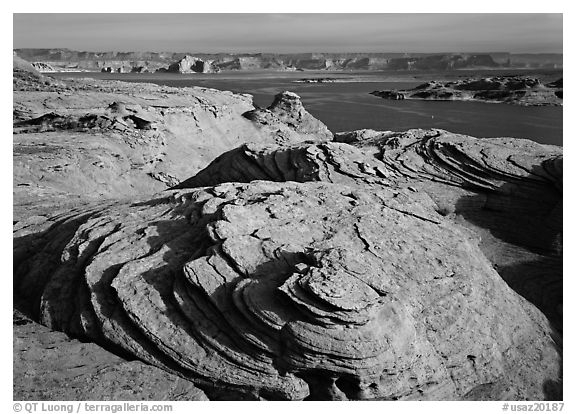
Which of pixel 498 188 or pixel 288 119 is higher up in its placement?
pixel 288 119

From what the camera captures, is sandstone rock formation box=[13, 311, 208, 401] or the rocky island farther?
the rocky island

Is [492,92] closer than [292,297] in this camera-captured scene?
No

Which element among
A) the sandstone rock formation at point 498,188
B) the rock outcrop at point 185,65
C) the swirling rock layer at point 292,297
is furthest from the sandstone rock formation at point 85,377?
the rock outcrop at point 185,65

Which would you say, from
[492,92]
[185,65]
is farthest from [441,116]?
[185,65]

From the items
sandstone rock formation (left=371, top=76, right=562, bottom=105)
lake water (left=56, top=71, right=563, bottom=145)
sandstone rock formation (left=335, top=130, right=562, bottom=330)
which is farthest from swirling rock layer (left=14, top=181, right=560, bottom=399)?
sandstone rock formation (left=371, top=76, right=562, bottom=105)

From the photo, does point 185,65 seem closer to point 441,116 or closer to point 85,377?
point 441,116

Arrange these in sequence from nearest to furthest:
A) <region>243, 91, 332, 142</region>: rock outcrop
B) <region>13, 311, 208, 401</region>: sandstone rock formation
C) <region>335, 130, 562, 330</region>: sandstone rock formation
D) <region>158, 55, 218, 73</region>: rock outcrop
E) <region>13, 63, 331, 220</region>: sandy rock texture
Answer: <region>13, 311, 208, 401</region>: sandstone rock formation → <region>335, 130, 562, 330</region>: sandstone rock formation → <region>13, 63, 331, 220</region>: sandy rock texture → <region>243, 91, 332, 142</region>: rock outcrop → <region>158, 55, 218, 73</region>: rock outcrop

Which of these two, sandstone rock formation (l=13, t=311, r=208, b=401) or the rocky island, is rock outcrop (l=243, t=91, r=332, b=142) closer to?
the rocky island
